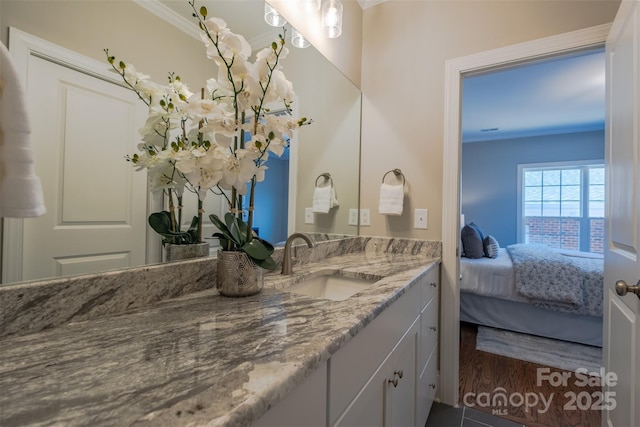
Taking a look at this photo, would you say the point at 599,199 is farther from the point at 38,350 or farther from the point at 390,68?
the point at 38,350

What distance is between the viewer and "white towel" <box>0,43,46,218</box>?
15.5 inches

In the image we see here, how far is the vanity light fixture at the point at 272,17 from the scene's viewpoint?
128cm

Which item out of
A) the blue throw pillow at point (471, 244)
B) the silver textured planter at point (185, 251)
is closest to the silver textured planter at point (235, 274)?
the silver textured planter at point (185, 251)

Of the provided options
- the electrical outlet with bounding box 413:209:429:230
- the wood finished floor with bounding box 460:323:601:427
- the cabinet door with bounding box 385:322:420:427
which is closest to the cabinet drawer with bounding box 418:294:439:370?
the cabinet door with bounding box 385:322:420:427

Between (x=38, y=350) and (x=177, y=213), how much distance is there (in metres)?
0.49

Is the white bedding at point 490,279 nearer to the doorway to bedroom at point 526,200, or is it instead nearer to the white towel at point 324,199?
the doorway to bedroom at point 526,200

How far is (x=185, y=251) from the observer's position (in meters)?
0.96

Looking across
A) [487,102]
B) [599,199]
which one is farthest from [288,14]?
[599,199]

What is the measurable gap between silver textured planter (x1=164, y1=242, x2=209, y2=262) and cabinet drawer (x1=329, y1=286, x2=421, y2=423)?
594 millimetres

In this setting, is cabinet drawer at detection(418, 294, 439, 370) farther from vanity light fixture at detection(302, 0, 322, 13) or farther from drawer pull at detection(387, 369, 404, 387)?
vanity light fixture at detection(302, 0, 322, 13)

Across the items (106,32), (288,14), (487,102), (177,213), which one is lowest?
(177,213)

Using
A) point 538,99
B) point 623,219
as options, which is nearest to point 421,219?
point 623,219

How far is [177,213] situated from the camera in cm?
95

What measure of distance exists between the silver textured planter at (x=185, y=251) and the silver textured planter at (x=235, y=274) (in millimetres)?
152
